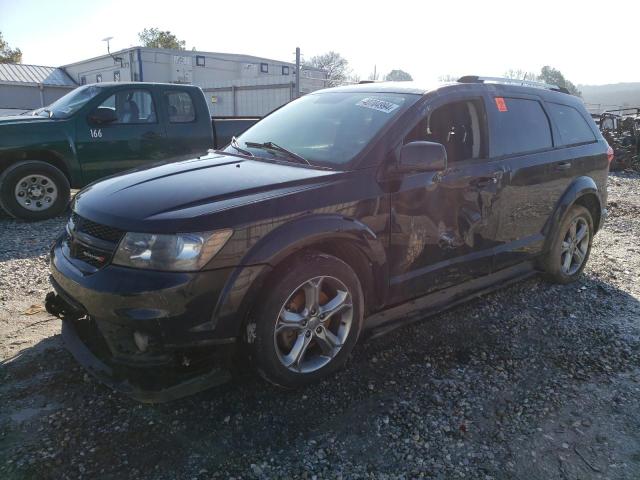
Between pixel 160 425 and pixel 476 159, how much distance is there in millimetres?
2768

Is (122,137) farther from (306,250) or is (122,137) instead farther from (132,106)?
(306,250)

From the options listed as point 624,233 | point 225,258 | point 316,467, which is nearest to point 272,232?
point 225,258

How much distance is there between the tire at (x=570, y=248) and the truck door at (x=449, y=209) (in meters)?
1.05

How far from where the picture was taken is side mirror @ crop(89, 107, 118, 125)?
6.86m

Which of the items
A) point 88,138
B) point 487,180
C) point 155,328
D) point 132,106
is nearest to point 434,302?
point 487,180

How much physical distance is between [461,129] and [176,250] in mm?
2412

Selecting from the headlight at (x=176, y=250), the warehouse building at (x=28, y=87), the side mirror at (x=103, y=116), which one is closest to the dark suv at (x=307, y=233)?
the headlight at (x=176, y=250)

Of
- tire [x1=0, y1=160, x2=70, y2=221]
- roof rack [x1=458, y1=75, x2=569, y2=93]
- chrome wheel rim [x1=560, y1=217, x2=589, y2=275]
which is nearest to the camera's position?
roof rack [x1=458, y1=75, x2=569, y2=93]

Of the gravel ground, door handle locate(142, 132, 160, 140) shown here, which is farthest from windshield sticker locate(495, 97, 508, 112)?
door handle locate(142, 132, 160, 140)

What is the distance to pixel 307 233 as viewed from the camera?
2650 millimetres

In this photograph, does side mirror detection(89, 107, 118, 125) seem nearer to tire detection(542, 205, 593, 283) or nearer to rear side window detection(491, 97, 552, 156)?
rear side window detection(491, 97, 552, 156)

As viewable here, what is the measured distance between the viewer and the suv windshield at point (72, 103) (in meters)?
6.99

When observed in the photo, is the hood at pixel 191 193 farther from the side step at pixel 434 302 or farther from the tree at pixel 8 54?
the tree at pixel 8 54

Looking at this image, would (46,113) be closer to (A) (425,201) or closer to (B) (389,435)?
(A) (425,201)
